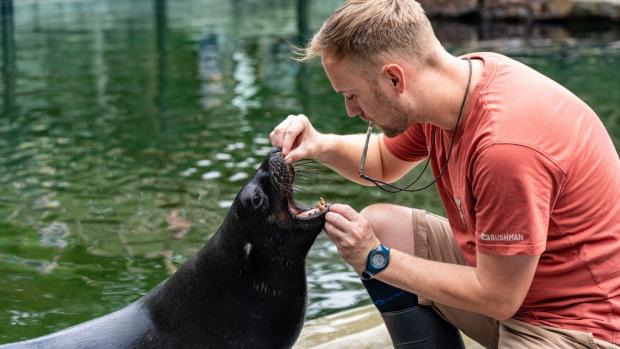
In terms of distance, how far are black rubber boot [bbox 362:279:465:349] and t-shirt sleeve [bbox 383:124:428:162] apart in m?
0.57

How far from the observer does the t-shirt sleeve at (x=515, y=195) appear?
8.71ft

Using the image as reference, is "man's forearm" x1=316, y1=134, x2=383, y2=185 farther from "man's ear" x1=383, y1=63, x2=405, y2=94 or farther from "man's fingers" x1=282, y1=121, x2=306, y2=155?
"man's ear" x1=383, y1=63, x2=405, y2=94

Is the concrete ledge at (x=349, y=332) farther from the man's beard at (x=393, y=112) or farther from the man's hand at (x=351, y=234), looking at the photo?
the man's beard at (x=393, y=112)

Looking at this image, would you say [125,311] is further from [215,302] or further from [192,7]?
[192,7]

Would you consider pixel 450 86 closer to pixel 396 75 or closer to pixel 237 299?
pixel 396 75

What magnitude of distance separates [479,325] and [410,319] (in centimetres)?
23

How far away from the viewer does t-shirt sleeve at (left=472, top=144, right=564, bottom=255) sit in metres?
2.66

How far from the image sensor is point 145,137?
8.86 metres

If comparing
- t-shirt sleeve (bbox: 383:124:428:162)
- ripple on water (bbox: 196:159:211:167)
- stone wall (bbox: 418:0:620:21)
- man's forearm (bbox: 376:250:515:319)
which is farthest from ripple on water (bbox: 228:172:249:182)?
stone wall (bbox: 418:0:620:21)

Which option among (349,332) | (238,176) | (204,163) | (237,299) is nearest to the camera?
(237,299)

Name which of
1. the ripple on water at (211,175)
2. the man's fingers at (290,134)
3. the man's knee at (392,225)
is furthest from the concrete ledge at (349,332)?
the ripple on water at (211,175)

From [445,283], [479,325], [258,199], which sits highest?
[258,199]

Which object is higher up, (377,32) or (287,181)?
(377,32)

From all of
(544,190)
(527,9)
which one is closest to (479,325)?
(544,190)
